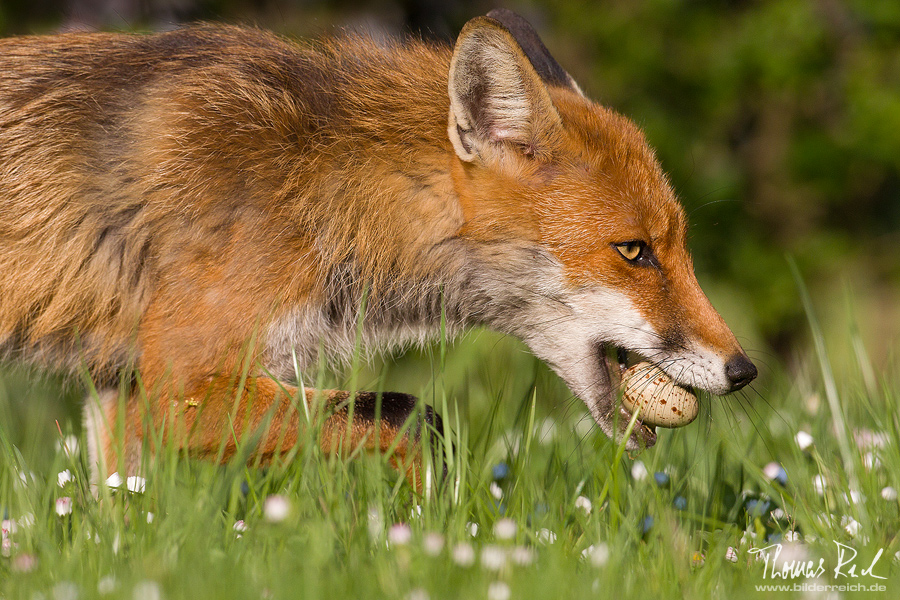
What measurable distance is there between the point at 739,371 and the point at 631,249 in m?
0.72

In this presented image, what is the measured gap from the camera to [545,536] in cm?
301

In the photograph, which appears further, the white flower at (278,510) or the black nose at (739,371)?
the black nose at (739,371)

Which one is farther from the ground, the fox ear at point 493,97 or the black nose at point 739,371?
the fox ear at point 493,97

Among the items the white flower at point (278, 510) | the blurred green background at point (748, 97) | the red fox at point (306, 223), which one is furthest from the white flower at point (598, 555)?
the blurred green background at point (748, 97)

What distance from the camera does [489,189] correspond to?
394 cm

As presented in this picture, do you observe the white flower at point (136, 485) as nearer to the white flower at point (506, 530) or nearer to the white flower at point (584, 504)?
the white flower at point (506, 530)

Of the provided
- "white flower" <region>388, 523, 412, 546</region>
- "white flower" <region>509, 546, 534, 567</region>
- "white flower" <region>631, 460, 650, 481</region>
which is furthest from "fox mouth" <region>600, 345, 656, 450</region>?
"white flower" <region>388, 523, 412, 546</region>

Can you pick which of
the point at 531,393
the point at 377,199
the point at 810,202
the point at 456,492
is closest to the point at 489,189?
the point at 377,199

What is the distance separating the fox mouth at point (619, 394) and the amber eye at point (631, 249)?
1.45 ft

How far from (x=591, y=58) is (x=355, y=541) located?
22.6 feet

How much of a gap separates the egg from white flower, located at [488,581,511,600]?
1497mm

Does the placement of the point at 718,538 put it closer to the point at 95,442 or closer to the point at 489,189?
the point at 489,189

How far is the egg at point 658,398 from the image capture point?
377 cm

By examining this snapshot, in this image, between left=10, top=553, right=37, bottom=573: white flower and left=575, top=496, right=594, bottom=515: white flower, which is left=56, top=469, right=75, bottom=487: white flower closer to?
left=10, top=553, right=37, bottom=573: white flower
